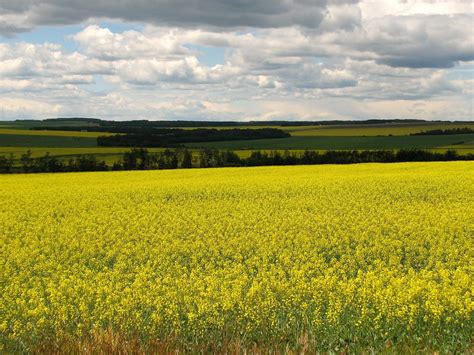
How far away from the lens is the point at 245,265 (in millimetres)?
13562

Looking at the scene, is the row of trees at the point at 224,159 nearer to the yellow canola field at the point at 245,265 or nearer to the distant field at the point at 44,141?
the yellow canola field at the point at 245,265

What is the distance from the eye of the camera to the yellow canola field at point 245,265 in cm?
892

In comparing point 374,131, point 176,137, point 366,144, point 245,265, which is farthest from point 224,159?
point 374,131

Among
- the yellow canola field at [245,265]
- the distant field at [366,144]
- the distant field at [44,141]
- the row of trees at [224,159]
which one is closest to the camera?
the yellow canola field at [245,265]

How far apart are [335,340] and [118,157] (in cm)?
6002

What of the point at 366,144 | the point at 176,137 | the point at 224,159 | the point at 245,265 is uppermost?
the point at 176,137

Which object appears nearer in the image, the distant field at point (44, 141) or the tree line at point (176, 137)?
the distant field at point (44, 141)

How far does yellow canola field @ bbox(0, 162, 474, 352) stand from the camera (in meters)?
8.92

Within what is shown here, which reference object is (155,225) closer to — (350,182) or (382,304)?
(382,304)

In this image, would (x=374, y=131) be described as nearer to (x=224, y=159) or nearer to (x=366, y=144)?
(x=366, y=144)

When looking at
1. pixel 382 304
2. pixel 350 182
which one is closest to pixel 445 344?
pixel 382 304

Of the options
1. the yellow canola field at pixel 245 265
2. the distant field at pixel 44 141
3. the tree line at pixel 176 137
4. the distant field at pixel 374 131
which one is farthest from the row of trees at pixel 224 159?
the distant field at pixel 374 131

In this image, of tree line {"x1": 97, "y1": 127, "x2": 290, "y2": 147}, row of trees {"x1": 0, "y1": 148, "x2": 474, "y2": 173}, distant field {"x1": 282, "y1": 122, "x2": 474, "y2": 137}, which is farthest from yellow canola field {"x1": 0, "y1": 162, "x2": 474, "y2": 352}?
distant field {"x1": 282, "y1": 122, "x2": 474, "y2": 137}

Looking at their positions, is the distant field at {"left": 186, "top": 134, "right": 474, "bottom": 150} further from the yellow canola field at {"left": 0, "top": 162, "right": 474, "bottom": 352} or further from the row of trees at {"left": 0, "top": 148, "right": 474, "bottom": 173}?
the yellow canola field at {"left": 0, "top": 162, "right": 474, "bottom": 352}
